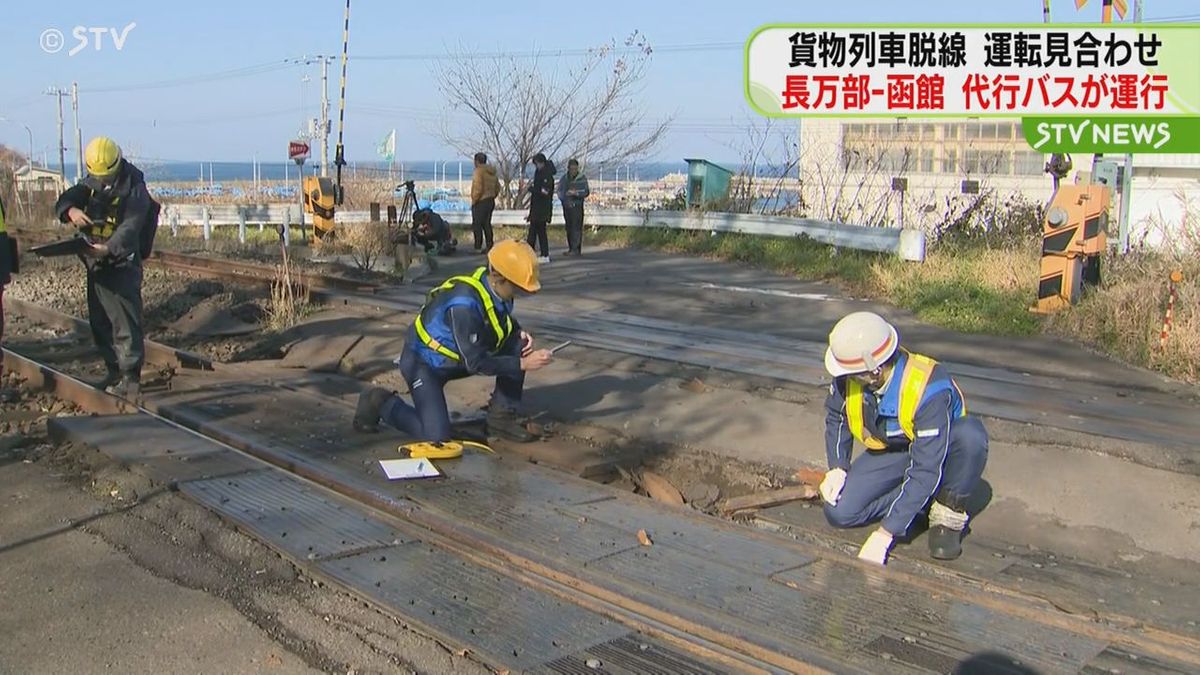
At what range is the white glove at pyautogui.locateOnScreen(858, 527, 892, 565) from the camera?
5148mm

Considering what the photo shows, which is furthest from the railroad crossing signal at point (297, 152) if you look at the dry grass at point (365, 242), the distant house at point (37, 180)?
the dry grass at point (365, 242)

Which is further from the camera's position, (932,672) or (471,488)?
(471,488)

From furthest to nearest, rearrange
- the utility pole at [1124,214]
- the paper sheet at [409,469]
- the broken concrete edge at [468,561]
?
the utility pole at [1124,214], the paper sheet at [409,469], the broken concrete edge at [468,561]

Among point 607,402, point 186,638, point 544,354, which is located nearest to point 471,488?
point 544,354

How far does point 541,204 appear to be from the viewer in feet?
58.1

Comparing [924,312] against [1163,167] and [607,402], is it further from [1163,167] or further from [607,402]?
[1163,167]

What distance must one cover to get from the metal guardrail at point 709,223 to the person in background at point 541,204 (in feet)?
10.8

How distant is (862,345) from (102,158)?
5949mm

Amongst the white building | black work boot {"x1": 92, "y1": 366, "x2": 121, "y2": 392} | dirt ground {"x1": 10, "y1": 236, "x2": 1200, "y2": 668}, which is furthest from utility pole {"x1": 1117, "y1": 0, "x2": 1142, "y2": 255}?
black work boot {"x1": 92, "y1": 366, "x2": 121, "y2": 392}

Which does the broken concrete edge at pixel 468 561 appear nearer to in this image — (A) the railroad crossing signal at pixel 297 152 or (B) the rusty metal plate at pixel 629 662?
(B) the rusty metal plate at pixel 629 662

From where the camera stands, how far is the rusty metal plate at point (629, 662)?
3.93 meters

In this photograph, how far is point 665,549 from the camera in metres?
Answer: 5.17

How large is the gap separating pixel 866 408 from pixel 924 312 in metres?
6.68
